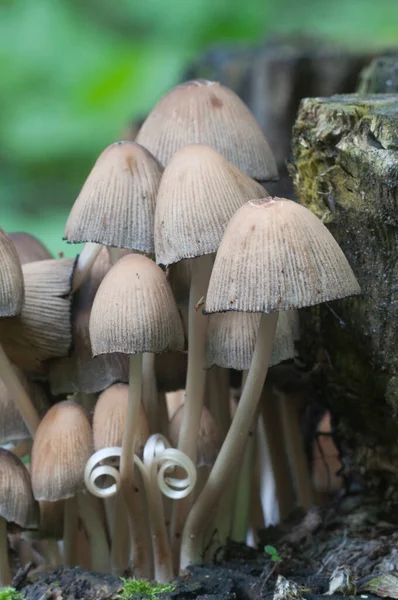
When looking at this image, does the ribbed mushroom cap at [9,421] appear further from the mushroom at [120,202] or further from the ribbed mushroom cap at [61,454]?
the mushroom at [120,202]

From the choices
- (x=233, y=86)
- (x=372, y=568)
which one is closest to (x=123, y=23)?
(x=233, y=86)

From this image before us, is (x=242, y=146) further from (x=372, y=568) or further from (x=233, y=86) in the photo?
(x=233, y=86)

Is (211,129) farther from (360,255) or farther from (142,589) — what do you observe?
(142,589)

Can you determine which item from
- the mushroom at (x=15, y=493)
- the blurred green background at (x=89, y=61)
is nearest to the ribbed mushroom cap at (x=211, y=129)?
the mushroom at (x=15, y=493)

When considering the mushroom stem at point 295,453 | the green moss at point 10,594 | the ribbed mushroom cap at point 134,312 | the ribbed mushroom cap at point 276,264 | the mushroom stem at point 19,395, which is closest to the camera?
the ribbed mushroom cap at point 276,264

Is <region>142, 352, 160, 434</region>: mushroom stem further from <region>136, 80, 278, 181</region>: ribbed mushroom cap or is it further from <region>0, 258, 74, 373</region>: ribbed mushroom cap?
<region>136, 80, 278, 181</region>: ribbed mushroom cap

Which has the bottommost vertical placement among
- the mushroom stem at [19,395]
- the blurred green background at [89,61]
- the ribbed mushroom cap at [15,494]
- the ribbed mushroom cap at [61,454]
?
the ribbed mushroom cap at [15,494]
